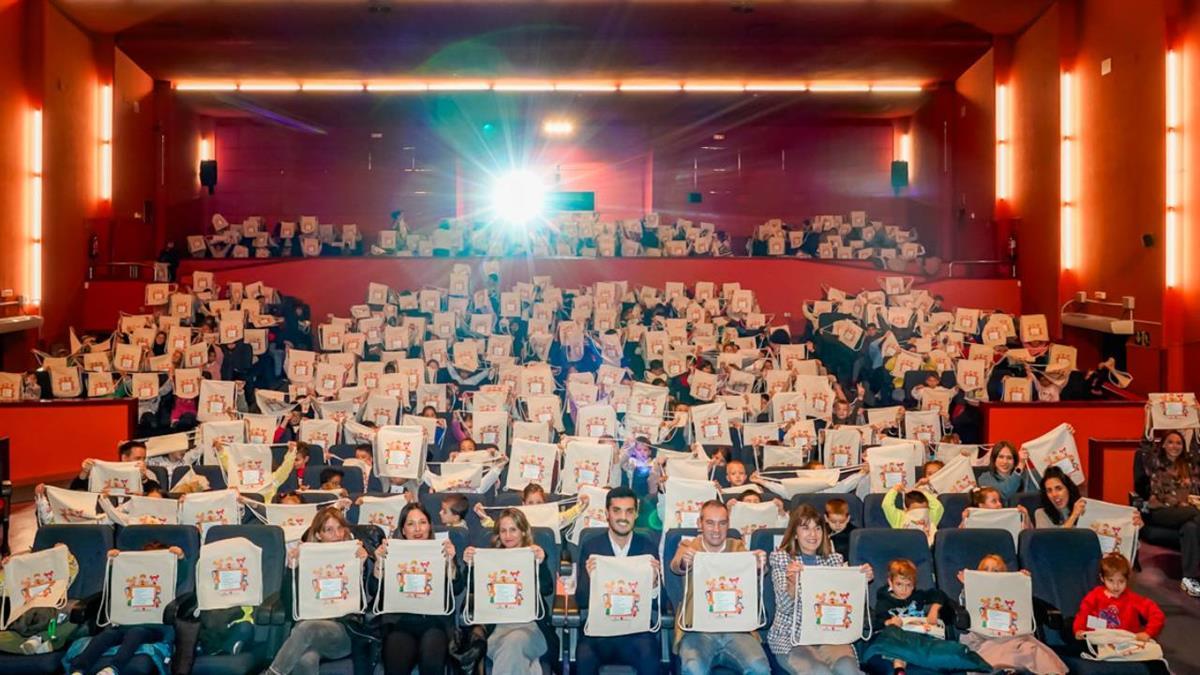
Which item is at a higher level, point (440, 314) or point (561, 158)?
point (561, 158)

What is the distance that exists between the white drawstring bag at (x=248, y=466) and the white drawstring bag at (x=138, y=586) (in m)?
1.90

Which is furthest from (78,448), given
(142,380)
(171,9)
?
(171,9)

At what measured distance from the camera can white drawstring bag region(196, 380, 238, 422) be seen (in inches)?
486

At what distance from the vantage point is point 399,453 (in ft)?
32.4

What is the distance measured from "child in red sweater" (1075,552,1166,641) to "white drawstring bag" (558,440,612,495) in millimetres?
3650

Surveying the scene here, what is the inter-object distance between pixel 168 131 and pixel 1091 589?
19.6m

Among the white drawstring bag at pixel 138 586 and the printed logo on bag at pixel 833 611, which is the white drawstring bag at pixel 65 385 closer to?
the white drawstring bag at pixel 138 586

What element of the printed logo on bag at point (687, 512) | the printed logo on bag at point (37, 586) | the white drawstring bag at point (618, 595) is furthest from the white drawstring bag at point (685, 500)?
the printed logo on bag at point (37, 586)

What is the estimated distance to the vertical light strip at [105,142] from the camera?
65.2 ft

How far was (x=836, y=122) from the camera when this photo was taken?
2625cm

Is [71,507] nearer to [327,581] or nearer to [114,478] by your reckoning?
[114,478]

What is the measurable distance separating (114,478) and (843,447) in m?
5.92

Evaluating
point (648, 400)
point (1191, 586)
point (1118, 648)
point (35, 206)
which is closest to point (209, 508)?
point (648, 400)

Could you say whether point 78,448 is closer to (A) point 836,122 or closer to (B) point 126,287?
(B) point 126,287
